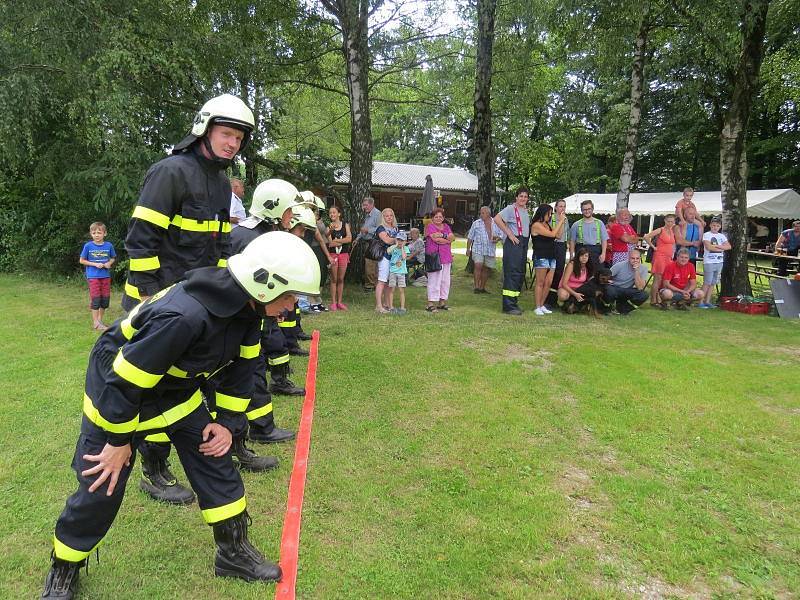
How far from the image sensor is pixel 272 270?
2.24 m

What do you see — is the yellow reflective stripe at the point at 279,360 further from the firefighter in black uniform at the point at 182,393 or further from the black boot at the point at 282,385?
the firefighter in black uniform at the point at 182,393

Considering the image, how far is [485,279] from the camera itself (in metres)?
11.9

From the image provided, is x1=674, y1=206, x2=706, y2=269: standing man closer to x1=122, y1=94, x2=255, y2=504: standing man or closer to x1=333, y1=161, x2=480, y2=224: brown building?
x1=122, y1=94, x2=255, y2=504: standing man

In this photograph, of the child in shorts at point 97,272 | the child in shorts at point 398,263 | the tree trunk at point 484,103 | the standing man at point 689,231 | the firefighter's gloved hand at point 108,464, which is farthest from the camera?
the tree trunk at point 484,103

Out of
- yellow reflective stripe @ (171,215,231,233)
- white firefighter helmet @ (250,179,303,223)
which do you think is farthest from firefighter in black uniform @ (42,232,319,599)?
white firefighter helmet @ (250,179,303,223)

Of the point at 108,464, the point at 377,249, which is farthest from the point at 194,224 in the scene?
the point at 377,249

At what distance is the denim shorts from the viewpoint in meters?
9.12

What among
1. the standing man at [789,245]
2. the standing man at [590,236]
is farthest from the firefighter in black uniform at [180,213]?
the standing man at [789,245]

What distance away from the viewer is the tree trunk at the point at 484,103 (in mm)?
12164

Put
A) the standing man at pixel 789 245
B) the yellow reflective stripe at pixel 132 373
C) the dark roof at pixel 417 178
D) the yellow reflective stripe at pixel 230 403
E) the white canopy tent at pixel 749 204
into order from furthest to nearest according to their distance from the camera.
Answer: the dark roof at pixel 417 178, the white canopy tent at pixel 749 204, the standing man at pixel 789 245, the yellow reflective stripe at pixel 230 403, the yellow reflective stripe at pixel 132 373

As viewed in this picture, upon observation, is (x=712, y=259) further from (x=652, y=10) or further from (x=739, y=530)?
(x=739, y=530)

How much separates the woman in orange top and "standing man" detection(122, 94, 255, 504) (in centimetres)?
893

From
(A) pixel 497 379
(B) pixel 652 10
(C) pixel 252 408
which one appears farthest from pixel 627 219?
(C) pixel 252 408

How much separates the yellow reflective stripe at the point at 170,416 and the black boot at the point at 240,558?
57 centimetres
